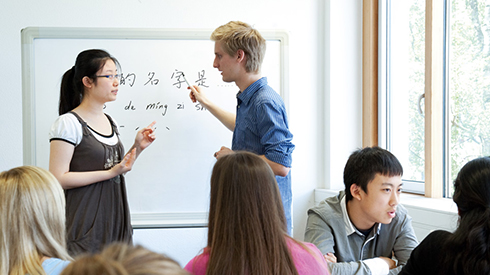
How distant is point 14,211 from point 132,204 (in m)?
1.52

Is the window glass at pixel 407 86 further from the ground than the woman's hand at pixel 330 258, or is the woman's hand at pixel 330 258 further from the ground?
the window glass at pixel 407 86

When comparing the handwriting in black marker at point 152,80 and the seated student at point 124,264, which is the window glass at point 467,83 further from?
the seated student at point 124,264

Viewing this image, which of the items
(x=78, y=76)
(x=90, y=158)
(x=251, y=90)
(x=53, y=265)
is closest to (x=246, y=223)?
(x=53, y=265)

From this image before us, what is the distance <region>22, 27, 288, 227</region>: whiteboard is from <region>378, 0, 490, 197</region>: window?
3.38ft

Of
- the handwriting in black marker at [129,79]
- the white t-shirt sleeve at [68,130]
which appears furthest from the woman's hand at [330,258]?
the handwriting in black marker at [129,79]

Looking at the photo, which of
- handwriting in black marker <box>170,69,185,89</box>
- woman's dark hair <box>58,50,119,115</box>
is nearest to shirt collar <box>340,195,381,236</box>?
woman's dark hair <box>58,50,119,115</box>

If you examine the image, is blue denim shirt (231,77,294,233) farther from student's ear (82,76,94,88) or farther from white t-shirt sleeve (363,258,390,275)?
student's ear (82,76,94,88)

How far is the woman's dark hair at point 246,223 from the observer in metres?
0.96

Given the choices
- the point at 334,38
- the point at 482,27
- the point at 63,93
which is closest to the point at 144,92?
the point at 63,93

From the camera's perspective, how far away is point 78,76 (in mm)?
1949

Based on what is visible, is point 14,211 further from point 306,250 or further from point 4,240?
point 306,250

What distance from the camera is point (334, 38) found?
2754 millimetres

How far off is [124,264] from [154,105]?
218cm

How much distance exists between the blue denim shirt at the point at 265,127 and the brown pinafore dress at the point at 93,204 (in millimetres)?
567
